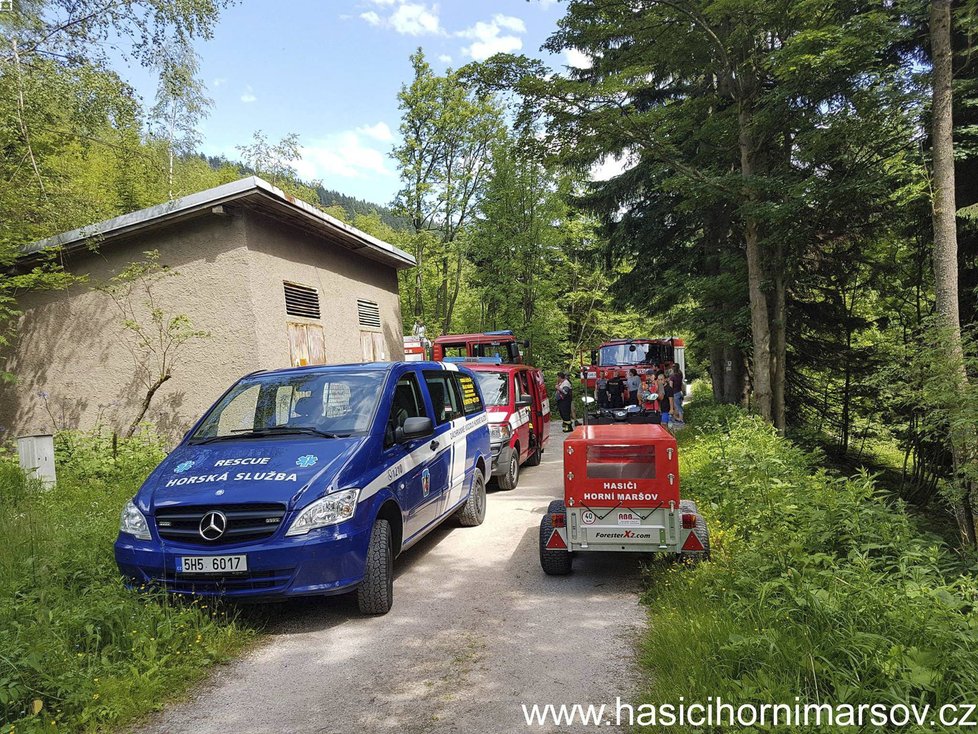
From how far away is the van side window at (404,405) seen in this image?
544cm

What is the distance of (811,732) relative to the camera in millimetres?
2666

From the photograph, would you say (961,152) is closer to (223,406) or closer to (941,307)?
(941,307)

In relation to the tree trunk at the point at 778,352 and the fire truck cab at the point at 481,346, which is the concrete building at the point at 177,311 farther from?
the tree trunk at the point at 778,352

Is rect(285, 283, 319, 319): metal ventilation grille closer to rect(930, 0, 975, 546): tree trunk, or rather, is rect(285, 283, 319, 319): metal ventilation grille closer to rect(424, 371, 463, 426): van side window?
rect(424, 371, 463, 426): van side window

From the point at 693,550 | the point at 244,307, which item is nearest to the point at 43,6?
the point at 244,307

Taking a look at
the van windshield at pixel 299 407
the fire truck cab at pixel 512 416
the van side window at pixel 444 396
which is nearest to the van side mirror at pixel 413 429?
the van windshield at pixel 299 407

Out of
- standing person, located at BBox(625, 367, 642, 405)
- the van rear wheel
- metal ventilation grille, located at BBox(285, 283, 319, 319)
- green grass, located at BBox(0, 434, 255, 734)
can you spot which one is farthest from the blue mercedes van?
standing person, located at BBox(625, 367, 642, 405)

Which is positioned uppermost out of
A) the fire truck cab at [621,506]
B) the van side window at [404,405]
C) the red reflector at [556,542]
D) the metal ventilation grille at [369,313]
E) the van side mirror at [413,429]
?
the metal ventilation grille at [369,313]

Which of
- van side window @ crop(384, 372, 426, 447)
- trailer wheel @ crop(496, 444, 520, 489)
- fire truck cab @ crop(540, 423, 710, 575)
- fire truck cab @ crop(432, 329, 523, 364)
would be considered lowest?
trailer wheel @ crop(496, 444, 520, 489)

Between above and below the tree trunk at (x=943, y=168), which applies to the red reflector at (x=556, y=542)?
below

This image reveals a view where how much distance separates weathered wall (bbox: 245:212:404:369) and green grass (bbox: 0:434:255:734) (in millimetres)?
4886

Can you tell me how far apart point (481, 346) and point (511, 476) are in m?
10.3

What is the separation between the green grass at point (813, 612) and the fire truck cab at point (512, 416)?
14.1 ft

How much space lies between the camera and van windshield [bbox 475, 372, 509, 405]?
34.3ft
